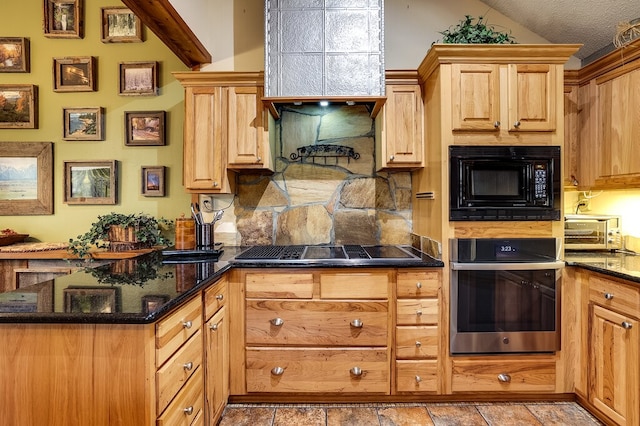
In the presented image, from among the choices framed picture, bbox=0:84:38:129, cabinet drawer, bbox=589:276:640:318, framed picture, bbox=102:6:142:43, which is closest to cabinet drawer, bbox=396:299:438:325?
cabinet drawer, bbox=589:276:640:318

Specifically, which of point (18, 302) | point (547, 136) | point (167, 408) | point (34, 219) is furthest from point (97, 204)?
point (547, 136)

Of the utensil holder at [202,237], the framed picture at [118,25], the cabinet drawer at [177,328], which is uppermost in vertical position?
the framed picture at [118,25]

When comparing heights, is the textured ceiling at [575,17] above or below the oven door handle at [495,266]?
above

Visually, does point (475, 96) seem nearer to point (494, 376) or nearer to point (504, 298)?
point (504, 298)

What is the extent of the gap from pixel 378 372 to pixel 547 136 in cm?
187

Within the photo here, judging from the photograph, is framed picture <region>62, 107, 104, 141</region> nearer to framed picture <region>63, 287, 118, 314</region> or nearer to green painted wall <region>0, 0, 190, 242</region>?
green painted wall <region>0, 0, 190, 242</region>

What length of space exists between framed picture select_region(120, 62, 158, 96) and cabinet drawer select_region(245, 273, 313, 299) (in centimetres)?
202

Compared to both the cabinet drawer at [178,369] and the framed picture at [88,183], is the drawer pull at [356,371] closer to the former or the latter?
the cabinet drawer at [178,369]

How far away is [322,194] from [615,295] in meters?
2.02

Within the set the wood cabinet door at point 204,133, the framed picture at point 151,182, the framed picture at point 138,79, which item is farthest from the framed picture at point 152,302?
the framed picture at point 138,79

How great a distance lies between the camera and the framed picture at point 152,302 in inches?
48.9

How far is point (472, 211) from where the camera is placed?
2.30 m

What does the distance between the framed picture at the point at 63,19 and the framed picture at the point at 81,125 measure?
0.67 m

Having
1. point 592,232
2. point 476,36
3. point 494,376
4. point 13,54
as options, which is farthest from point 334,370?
point 13,54
